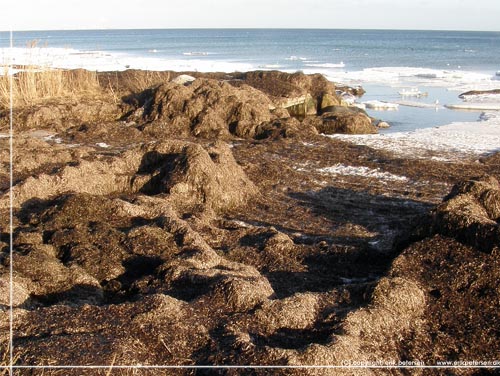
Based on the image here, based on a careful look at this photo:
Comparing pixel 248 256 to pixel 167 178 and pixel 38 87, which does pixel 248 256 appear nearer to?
pixel 167 178

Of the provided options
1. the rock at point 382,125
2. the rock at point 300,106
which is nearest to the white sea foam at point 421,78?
the rock at point 300,106

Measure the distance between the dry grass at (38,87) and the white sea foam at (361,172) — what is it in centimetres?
956

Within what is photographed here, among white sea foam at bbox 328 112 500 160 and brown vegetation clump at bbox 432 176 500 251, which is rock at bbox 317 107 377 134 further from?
brown vegetation clump at bbox 432 176 500 251

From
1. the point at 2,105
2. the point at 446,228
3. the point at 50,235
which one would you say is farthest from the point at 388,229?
the point at 2,105

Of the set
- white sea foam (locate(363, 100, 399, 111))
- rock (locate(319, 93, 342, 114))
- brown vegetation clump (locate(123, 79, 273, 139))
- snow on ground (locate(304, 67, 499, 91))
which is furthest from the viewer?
snow on ground (locate(304, 67, 499, 91))

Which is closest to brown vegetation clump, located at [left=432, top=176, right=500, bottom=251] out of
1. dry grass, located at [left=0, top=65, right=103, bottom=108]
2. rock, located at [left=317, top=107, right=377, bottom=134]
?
rock, located at [left=317, top=107, right=377, bottom=134]

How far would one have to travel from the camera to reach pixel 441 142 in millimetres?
14055

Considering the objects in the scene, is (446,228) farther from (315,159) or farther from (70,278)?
(315,159)

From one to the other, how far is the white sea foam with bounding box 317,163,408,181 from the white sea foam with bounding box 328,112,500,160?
1.78 metres

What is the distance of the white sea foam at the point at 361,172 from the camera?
10.7 metres

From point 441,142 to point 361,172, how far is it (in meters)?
4.07

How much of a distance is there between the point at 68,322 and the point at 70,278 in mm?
1239

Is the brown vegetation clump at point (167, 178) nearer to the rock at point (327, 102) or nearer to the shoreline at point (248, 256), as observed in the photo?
the shoreline at point (248, 256)

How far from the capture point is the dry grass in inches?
641
